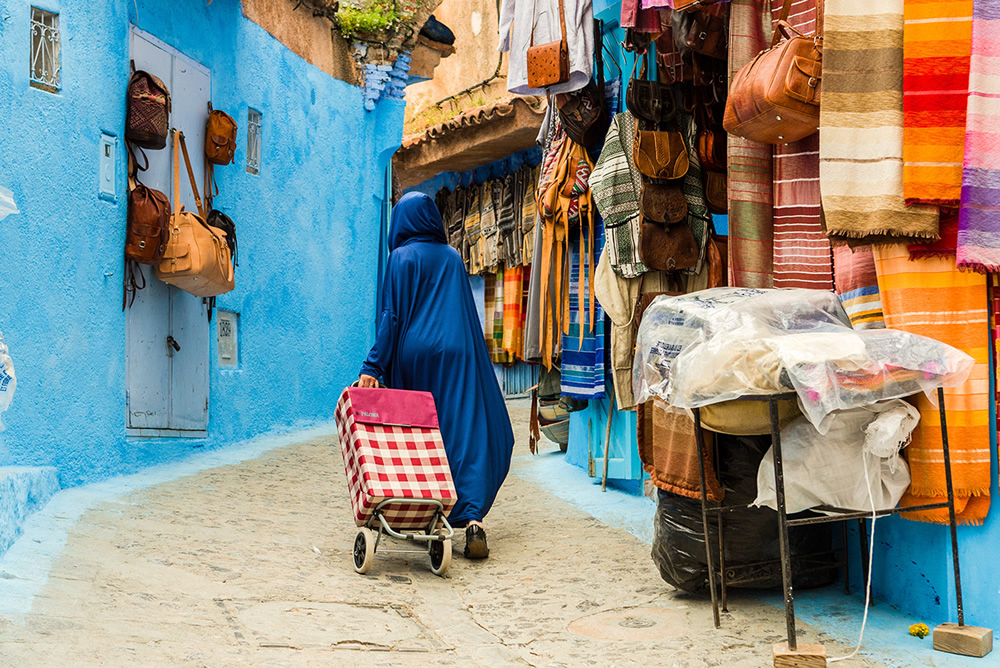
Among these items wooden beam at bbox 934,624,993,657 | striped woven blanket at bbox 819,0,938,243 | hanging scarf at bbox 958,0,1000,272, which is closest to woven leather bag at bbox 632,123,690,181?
striped woven blanket at bbox 819,0,938,243

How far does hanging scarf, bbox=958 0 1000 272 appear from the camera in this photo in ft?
10.7

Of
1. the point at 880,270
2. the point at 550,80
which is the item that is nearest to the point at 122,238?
the point at 550,80

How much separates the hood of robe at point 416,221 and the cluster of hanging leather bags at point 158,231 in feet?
7.03

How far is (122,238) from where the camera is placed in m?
6.72

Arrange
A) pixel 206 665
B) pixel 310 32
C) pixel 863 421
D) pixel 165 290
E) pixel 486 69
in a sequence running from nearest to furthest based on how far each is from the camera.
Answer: pixel 206 665, pixel 863 421, pixel 165 290, pixel 310 32, pixel 486 69

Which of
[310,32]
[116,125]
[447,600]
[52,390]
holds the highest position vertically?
[310,32]

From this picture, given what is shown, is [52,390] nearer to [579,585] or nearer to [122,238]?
[122,238]

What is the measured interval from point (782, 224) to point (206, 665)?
2805 millimetres

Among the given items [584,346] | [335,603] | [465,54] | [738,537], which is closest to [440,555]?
[335,603]

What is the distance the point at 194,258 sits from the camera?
6879 mm

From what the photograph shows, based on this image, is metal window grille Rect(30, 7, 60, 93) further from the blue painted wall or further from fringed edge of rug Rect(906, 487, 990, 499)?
fringed edge of rug Rect(906, 487, 990, 499)

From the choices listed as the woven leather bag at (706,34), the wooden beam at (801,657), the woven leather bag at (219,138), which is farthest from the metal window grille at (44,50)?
the wooden beam at (801,657)

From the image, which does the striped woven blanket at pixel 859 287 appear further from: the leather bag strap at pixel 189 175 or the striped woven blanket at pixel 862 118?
the leather bag strap at pixel 189 175

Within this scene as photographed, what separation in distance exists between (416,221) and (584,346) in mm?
1722
